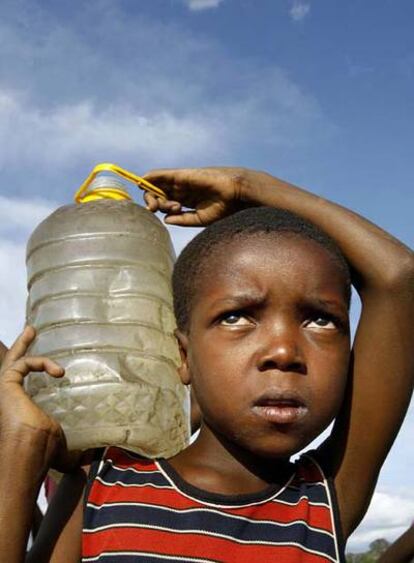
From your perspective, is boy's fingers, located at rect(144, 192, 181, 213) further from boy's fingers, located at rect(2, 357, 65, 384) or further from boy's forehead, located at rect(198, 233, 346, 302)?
boy's fingers, located at rect(2, 357, 65, 384)

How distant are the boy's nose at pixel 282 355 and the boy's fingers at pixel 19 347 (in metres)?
0.76

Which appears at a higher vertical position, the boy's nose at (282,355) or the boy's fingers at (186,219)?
the boy's fingers at (186,219)

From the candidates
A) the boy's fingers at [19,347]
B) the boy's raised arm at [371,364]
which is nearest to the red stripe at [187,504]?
the boy's raised arm at [371,364]

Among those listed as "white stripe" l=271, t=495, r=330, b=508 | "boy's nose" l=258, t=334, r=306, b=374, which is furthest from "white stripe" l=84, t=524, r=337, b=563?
"boy's nose" l=258, t=334, r=306, b=374

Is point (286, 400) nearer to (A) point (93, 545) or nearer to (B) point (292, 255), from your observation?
(B) point (292, 255)

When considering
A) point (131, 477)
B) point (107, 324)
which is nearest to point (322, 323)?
point (131, 477)

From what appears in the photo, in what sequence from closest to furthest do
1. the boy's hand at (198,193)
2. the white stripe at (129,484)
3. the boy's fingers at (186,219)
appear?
1. the white stripe at (129,484)
2. the boy's hand at (198,193)
3. the boy's fingers at (186,219)

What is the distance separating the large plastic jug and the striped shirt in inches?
16.7

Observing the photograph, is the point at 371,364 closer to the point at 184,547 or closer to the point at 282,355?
the point at 282,355

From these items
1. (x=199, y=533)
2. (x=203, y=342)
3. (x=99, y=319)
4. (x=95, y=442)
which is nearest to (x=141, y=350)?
(x=99, y=319)

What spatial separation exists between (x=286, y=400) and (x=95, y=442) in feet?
2.92

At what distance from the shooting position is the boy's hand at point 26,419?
89.0 inches

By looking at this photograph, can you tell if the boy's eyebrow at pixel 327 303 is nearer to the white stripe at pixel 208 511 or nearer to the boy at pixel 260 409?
the boy at pixel 260 409

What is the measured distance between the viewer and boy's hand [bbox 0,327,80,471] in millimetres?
2260
